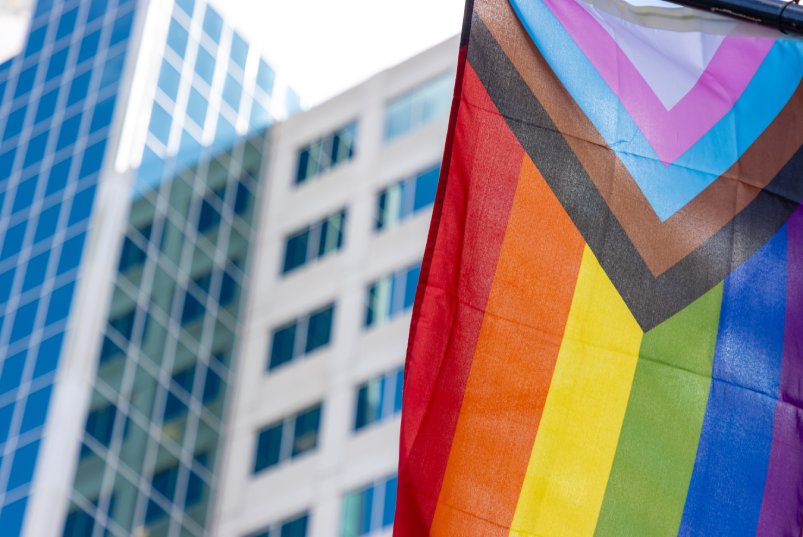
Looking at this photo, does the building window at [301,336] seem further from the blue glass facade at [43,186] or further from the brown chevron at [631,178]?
the brown chevron at [631,178]

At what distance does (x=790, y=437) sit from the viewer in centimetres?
787

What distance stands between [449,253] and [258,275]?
140 feet

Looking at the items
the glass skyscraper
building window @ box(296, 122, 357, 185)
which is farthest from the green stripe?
building window @ box(296, 122, 357, 185)

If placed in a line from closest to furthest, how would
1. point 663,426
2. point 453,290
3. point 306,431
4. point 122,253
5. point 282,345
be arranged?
point 663,426
point 453,290
point 306,431
point 122,253
point 282,345

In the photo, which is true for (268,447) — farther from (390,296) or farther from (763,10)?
(763,10)

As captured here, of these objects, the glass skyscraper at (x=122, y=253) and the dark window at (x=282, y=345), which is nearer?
the glass skyscraper at (x=122, y=253)

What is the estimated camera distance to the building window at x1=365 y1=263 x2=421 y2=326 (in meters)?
45.5

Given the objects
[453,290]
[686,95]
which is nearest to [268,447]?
[686,95]

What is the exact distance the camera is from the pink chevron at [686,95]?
8516 mm

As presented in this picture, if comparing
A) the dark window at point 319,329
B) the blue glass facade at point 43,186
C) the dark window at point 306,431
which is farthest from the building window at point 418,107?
the dark window at point 306,431

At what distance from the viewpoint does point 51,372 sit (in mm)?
43719

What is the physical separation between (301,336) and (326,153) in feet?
21.2

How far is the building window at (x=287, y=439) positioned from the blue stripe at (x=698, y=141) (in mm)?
36838

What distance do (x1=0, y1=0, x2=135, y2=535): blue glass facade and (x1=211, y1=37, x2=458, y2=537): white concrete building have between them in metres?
5.97
